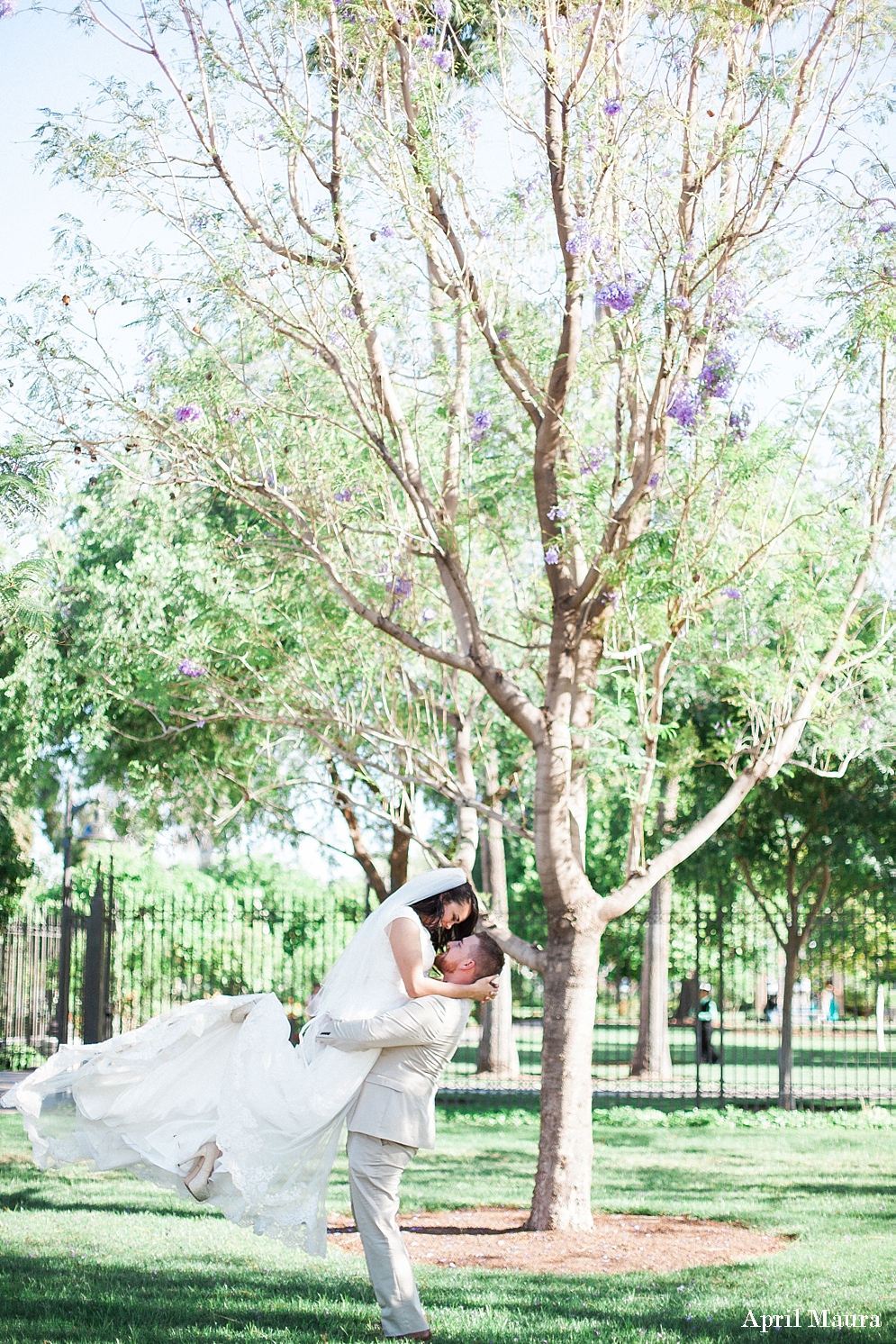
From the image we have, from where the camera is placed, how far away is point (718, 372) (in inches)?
310

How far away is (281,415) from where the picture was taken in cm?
946

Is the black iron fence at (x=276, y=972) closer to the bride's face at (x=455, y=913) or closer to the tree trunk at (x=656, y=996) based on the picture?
the tree trunk at (x=656, y=996)

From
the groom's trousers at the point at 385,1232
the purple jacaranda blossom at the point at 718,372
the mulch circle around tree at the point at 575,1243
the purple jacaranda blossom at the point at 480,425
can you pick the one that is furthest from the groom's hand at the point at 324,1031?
the purple jacaranda blossom at the point at 480,425

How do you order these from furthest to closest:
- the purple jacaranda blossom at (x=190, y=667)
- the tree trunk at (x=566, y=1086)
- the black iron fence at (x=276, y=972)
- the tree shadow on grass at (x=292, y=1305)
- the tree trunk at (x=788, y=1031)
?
the black iron fence at (x=276, y=972), the tree trunk at (x=788, y=1031), the purple jacaranda blossom at (x=190, y=667), the tree trunk at (x=566, y=1086), the tree shadow on grass at (x=292, y=1305)

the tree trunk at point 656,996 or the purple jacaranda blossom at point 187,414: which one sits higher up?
the purple jacaranda blossom at point 187,414

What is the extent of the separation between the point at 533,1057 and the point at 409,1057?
73.3ft

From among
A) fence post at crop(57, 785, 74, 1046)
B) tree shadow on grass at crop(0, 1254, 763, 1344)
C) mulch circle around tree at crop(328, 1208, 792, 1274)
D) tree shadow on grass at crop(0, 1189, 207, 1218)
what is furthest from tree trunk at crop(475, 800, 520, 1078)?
tree shadow on grass at crop(0, 1254, 763, 1344)

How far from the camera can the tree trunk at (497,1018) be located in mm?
20172

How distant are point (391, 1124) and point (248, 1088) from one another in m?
0.63

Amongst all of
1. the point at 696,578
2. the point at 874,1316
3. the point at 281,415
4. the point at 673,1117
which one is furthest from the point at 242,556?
the point at 673,1117

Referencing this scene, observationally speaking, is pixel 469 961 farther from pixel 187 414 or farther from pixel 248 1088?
pixel 187 414

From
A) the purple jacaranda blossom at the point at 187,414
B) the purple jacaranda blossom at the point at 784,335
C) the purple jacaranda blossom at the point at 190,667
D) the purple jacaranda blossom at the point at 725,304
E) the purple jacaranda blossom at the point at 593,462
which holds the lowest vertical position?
the purple jacaranda blossom at the point at 190,667

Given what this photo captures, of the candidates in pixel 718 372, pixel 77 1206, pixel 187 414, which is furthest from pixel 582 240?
pixel 77 1206

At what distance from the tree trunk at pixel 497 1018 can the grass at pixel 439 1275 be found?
854 centimetres
